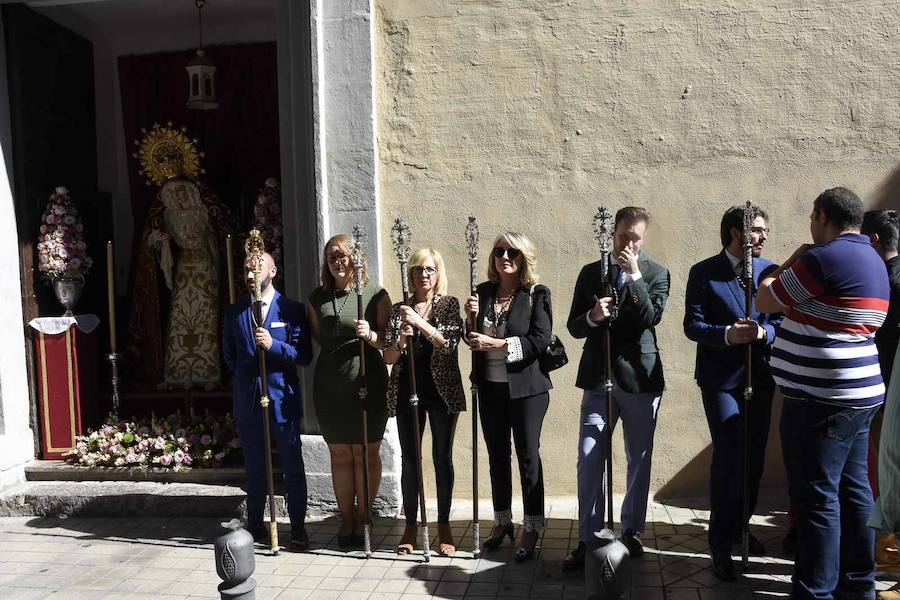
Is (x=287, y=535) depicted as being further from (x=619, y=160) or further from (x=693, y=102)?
(x=693, y=102)

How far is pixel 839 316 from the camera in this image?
11.5 feet

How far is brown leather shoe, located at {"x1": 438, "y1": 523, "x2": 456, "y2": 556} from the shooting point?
15.2 ft

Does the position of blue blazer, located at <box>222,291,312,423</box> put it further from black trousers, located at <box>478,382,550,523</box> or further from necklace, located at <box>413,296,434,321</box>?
black trousers, located at <box>478,382,550,523</box>

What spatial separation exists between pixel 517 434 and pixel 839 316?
178 centimetres

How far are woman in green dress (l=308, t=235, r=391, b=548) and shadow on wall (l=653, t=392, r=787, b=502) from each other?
2115 mm

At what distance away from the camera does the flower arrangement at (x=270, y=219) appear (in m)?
6.16

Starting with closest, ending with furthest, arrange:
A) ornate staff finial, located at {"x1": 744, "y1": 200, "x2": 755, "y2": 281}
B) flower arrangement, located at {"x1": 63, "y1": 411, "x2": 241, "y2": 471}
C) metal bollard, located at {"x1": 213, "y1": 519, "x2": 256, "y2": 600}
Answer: metal bollard, located at {"x1": 213, "y1": 519, "x2": 256, "y2": 600} < ornate staff finial, located at {"x1": 744, "y1": 200, "x2": 755, "y2": 281} < flower arrangement, located at {"x1": 63, "y1": 411, "x2": 241, "y2": 471}

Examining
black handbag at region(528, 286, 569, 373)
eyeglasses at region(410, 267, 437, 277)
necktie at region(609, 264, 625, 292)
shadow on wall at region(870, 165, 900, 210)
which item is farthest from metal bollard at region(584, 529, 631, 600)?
shadow on wall at region(870, 165, 900, 210)

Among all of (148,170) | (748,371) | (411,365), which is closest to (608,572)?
(748,371)

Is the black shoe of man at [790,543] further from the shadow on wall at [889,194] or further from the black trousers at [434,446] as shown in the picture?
the shadow on wall at [889,194]

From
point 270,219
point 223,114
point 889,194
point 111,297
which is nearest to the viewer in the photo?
point 889,194

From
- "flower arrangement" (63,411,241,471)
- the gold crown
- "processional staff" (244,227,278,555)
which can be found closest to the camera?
"processional staff" (244,227,278,555)

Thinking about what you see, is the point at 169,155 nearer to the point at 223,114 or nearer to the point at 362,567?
the point at 223,114

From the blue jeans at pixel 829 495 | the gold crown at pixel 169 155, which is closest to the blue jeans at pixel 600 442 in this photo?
the blue jeans at pixel 829 495
